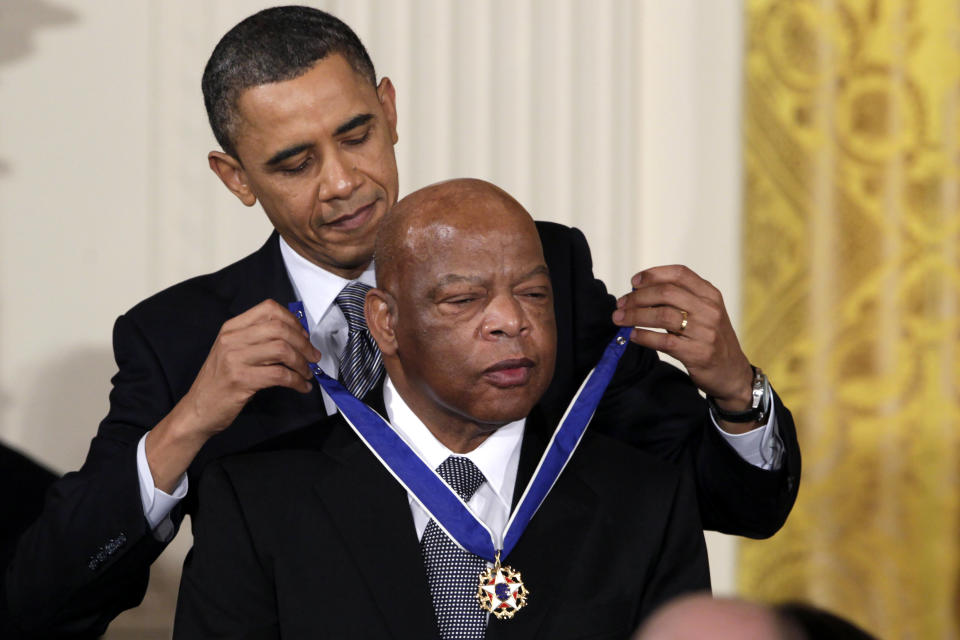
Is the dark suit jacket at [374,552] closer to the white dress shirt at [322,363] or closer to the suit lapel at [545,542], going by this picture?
the suit lapel at [545,542]

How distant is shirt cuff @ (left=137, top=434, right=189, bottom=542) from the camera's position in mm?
2178

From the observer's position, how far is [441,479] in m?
1.90

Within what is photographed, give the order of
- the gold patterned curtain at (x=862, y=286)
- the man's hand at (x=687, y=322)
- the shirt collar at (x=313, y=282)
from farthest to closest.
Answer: the gold patterned curtain at (x=862, y=286), the shirt collar at (x=313, y=282), the man's hand at (x=687, y=322)

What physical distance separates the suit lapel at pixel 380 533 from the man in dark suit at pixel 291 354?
0.49ft

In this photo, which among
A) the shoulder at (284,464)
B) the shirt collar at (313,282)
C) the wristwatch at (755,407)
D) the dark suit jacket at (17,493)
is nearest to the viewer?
the shoulder at (284,464)

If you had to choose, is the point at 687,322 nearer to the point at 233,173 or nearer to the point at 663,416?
the point at 663,416

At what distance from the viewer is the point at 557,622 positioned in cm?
188

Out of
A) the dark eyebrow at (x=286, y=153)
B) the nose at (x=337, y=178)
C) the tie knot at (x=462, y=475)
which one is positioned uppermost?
the dark eyebrow at (x=286, y=153)

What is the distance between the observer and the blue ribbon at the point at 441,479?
6.15ft

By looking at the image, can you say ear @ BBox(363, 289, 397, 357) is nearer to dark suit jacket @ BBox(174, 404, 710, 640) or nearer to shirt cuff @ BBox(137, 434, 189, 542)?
dark suit jacket @ BBox(174, 404, 710, 640)

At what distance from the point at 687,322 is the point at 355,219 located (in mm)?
549

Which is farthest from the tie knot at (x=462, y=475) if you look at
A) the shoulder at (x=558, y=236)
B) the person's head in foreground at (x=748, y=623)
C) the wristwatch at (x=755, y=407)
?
the person's head in foreground at (x=748, y=623)

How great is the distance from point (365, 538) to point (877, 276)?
6.57 feet

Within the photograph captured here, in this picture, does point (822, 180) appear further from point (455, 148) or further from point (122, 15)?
point (122, 15)
